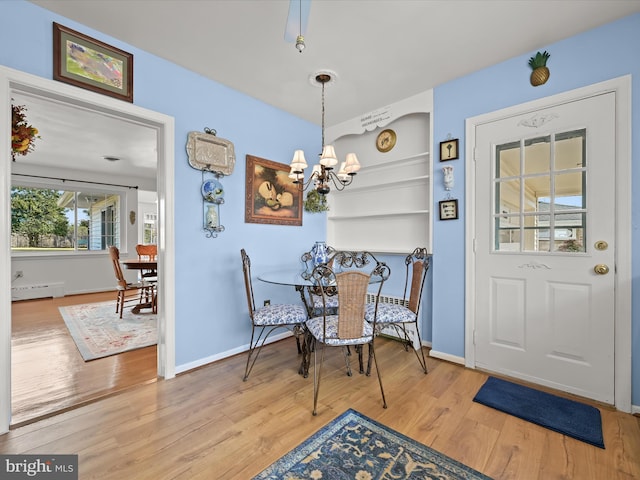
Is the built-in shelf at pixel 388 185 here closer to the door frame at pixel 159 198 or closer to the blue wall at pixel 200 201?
the blue wall at pixel 200 201

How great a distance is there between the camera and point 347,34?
2.15 meters

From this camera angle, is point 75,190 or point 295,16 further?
point 75,190

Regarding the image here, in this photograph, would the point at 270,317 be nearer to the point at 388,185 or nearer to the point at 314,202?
the point at 314,202

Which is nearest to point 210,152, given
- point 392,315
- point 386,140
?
point 386,140

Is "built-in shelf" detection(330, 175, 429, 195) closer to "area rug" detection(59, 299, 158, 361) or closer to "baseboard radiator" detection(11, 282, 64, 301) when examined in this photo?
"area rug" detection(59, 299, 158, 361)

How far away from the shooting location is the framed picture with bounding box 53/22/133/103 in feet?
6.39

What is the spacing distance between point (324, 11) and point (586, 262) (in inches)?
100.0

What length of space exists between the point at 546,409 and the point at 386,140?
9.47ft

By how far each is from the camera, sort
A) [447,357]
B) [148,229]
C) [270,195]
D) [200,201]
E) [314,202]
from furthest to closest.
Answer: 1. [148,229]
2. [314,202]
3. [270,195]
4. [447,357]
5. [200,201]

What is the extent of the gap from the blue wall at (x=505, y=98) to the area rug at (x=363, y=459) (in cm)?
137

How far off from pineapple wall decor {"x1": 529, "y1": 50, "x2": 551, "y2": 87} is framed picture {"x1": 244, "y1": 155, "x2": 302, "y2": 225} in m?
2.43

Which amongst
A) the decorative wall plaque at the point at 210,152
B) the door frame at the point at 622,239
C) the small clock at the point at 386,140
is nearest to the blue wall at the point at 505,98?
the door frame at the point at 622,239

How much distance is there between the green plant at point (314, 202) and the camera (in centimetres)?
368

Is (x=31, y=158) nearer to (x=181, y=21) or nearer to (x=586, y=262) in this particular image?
(x=181, y=21)
